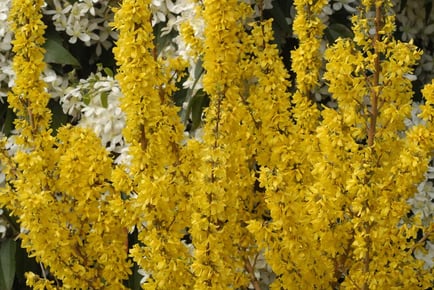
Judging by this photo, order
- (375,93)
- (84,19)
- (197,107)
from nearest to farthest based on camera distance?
(375,93), (197,107), (84,19)

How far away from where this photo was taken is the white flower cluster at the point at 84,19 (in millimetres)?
3133

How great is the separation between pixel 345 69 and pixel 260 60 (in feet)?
1.07

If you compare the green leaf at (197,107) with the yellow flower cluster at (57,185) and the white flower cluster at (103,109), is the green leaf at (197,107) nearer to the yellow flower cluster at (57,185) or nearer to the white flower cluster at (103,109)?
the white flower cluster at (103,109)

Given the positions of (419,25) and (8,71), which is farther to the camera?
(419,25)

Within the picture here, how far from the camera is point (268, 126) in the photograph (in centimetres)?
229

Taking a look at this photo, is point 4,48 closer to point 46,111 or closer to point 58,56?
point 58,56

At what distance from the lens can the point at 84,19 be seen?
3180 mm

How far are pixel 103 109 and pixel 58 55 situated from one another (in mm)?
295

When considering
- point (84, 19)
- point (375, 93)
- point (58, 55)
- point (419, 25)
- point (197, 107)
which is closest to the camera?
point (375, 93)

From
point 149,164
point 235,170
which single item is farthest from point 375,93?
point 149,164

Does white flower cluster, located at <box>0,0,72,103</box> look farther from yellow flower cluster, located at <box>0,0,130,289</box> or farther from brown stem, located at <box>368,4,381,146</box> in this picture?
brown stem, located at <box>368,4,381,146</box>

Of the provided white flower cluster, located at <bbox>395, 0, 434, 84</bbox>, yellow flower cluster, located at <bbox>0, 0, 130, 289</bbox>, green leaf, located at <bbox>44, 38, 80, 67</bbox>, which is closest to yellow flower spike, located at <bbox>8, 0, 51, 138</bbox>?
yellow flower cluster, located at <bbox>0, 0, 130, 289</bbox>

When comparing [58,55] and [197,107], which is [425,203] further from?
[58,55]

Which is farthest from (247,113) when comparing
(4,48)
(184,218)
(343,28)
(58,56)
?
(4,48)
